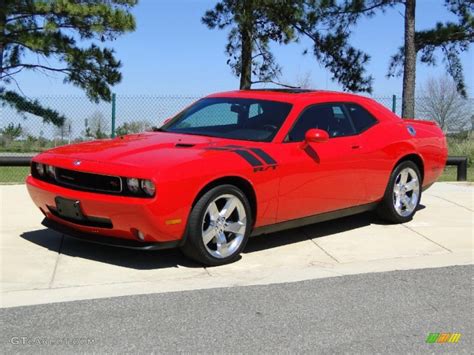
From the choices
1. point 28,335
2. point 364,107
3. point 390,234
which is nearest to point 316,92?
point 364,107

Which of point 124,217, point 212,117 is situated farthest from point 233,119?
point 124,217

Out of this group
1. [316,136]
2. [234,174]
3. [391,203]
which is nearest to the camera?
[234,174]

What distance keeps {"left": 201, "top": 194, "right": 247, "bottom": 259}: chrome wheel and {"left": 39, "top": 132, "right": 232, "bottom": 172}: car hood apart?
484 mm

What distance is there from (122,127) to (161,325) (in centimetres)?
994

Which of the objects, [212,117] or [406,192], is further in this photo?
[406,192]

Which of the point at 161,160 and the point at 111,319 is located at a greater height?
the point at 161,160

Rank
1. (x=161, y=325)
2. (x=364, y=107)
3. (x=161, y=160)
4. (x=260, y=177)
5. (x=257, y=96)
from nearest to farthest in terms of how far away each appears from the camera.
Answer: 1. (x=161, y=325)
2. (x=161, y=160)
3. (x=260, y=177)
4. (x=257, y=96)
5. (x=364, y=107)

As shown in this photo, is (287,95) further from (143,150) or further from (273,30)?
(273,30)

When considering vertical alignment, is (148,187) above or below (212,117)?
below

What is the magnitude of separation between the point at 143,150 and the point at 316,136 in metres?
1.64

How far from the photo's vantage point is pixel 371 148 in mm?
6840

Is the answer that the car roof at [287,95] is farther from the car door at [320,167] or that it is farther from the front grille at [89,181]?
the front grille at [89,181]

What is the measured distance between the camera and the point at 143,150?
5.49 m

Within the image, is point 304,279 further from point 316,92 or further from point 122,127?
point 122,127
